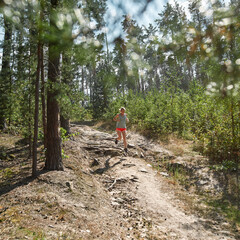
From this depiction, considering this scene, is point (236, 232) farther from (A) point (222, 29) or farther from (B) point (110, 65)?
(B) point (110, 65)

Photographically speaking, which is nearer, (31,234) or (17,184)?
(31,234)

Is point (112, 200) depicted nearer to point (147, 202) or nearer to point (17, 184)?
point (147, 202)

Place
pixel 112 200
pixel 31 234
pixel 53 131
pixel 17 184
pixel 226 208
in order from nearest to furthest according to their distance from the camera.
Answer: pixel 31 234 < pixel 17 184 < pixel 226 208 < pixel 112 200 < pixel 53 131

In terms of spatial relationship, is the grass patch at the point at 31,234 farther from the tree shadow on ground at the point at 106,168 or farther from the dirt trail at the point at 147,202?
the tree shadow on ground at the point at 106,168

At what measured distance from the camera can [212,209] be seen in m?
4.64

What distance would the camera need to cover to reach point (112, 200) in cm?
475

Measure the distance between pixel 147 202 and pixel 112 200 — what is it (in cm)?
89

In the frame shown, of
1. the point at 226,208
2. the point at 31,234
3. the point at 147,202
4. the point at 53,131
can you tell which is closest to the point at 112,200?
the point at 147,202

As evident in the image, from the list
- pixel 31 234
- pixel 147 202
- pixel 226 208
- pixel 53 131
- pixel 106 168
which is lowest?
pixel 226 208

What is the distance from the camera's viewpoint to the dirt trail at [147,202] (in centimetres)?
366

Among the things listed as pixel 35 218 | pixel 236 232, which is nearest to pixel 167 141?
pixel 236 232

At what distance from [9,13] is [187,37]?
1943 millimetres

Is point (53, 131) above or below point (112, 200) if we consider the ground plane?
above

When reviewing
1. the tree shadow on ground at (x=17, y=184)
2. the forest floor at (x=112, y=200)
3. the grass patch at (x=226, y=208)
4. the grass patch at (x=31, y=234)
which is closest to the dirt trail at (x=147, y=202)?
the forest floor at (x=112, y=200)
